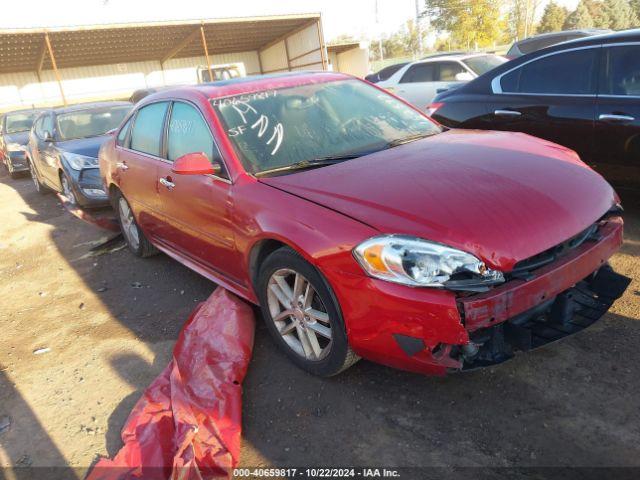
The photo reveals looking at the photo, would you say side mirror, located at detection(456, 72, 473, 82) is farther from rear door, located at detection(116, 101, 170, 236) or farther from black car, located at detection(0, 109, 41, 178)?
black car, located at detection(0, 109, 41, 178)

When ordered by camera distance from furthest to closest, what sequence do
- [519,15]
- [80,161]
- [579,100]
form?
[519,15] < [80,161] < [579,100]

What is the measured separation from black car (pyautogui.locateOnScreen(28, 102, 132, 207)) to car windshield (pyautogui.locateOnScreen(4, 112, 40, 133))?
4.17 meters

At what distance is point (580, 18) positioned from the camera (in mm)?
48125

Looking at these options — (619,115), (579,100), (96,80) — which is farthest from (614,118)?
(96,80)

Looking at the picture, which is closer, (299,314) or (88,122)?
(299,314)

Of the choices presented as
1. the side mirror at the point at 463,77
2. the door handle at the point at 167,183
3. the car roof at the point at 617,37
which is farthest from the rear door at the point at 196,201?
the side mirror at the point at 463,77

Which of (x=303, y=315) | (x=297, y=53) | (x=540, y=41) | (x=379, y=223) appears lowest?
(x=303, y=315)

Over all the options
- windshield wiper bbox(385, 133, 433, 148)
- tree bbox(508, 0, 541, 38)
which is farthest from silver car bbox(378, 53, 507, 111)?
tree bbox(508, 0, 541, 38)

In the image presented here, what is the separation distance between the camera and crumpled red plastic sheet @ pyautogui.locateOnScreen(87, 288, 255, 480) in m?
2.29

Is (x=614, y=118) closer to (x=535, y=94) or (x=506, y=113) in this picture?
(x=535, y=94)

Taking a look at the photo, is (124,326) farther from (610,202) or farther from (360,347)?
(610,202)

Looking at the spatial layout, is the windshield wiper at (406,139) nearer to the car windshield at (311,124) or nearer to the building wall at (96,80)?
the car windshield at (311,124)

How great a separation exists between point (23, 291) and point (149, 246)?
1.24 meters

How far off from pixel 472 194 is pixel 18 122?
1396 centimetres
